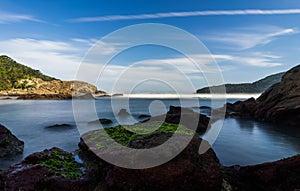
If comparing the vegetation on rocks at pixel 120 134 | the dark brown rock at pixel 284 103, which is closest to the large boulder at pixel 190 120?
A: the vegetation on rocks at pixel 120 134

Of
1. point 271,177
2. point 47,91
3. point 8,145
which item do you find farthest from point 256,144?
point 47,91

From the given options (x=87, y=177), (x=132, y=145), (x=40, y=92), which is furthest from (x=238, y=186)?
(x=40, y=92)

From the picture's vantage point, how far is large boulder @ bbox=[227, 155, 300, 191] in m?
7.14

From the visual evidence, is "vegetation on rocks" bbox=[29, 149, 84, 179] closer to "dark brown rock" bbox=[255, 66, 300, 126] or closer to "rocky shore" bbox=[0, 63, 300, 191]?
"rocky shore" bbox=[0, 63, 300, 191]

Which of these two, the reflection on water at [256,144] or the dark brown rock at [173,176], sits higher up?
the dark brown rock at [173,176]

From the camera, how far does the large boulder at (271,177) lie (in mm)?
7145

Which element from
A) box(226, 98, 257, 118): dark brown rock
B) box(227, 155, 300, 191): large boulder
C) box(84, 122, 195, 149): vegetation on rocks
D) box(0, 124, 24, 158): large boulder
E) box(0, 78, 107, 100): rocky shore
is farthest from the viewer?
box(0, 78, 107, 100): rocky shore

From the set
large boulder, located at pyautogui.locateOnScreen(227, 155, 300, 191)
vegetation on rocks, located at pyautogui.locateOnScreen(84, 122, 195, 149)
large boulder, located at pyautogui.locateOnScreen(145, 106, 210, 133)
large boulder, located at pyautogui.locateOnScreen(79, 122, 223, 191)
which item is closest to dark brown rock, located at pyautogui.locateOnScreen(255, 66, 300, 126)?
large boulder, located at pyautogui.locateOnScreen(145, 106, 210, 133)

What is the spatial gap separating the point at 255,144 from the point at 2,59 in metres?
199

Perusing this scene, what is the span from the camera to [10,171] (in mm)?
7691

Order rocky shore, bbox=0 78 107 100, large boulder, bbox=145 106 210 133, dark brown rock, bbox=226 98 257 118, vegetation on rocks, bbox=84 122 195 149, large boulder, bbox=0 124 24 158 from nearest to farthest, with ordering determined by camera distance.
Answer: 1. vegetation on rocks, bbox=84 122 195 149
2. large boulder, bbox=0 124 24 158
3. large boulder, bbox=145 106 210 133
4. dark brown rock, bbox=226 98 257 118
5. rocky shore, bbox=0 78 107 100

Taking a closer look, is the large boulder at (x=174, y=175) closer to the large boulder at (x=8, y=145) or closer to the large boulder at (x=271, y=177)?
the large boulder at (x=271, y=177)

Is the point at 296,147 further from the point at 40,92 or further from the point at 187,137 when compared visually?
the point at 40,92

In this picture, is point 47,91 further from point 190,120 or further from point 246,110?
point 190,120
